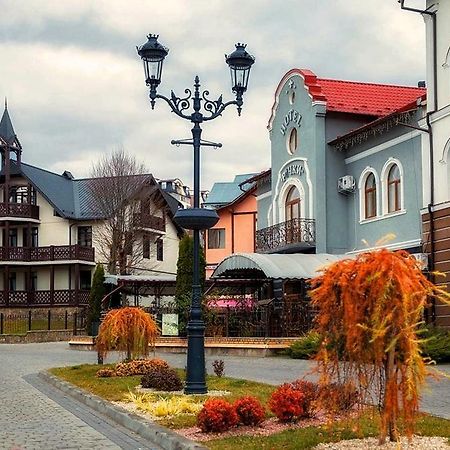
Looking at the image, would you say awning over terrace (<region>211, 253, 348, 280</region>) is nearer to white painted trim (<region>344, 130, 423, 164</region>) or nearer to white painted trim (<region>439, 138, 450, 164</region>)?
white painted trim (<region>344, 130, 423, 164</region>)

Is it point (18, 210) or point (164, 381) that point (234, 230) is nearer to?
point (18, 210)

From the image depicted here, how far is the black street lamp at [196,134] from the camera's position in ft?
46.7

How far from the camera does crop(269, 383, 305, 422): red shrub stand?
10.7 metres

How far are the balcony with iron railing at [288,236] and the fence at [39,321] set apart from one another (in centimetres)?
991

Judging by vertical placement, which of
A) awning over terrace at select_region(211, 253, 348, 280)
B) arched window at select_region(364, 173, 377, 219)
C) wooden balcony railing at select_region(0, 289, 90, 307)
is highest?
arched window at select_region(364, 173, 377, 219)

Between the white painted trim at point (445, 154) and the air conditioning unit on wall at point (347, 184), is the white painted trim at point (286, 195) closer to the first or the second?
the air conditioning unit on wall at point (347, 184)

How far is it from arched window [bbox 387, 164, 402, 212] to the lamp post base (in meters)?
14.7

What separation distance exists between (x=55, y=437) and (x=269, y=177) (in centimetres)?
2745

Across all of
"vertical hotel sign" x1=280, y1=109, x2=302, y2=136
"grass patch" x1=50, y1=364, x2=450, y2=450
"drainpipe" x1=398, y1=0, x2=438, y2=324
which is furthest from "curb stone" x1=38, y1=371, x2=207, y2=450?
"vertical hotel sign" x1=280, y1=109, x2=302, y2=136

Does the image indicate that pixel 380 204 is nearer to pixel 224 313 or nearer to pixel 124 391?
pixel 224 313

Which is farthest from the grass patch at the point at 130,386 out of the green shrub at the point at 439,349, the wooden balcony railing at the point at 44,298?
the wooden balcony railing at the point at 44,298

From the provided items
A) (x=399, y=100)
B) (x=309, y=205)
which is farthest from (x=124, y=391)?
(x=399, y=100)

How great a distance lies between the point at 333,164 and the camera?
31.5m

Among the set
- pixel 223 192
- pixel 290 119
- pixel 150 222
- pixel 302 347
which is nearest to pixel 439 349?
pixel 302 347
